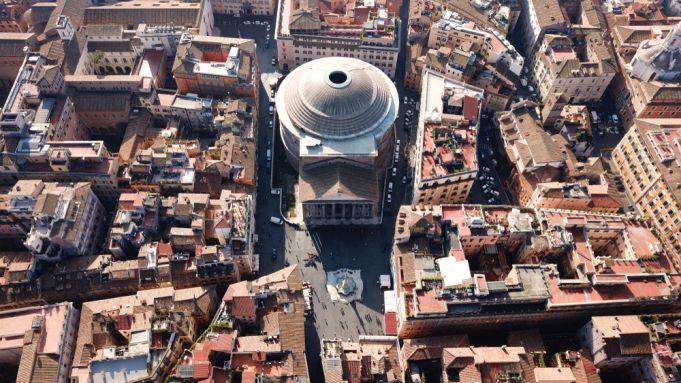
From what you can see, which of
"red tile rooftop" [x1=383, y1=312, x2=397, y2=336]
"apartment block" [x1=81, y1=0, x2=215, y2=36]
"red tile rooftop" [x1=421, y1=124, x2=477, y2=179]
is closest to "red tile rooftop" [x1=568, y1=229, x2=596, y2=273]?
"red tile rooftop" [x1=421, y1=124, x2=477, y2=179]

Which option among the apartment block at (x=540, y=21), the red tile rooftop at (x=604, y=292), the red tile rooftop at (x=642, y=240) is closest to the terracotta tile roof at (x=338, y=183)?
the red tile rooftop at (x=604, y=292)

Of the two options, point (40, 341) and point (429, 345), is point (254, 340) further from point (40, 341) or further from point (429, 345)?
point (40, 341)

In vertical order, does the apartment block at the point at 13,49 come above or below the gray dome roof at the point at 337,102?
above

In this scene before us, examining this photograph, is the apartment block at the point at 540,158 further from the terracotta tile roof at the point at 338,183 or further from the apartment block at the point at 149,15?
the apartment block at the point at 149,15

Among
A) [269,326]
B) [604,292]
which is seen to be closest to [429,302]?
[269,326]

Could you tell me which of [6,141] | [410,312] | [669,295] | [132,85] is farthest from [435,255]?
[6,141]

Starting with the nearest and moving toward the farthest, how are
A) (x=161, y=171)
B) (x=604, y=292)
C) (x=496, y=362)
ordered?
1. (x=496, y=362)
2. (x=604, y=292)
3. (x=161, y=171)
